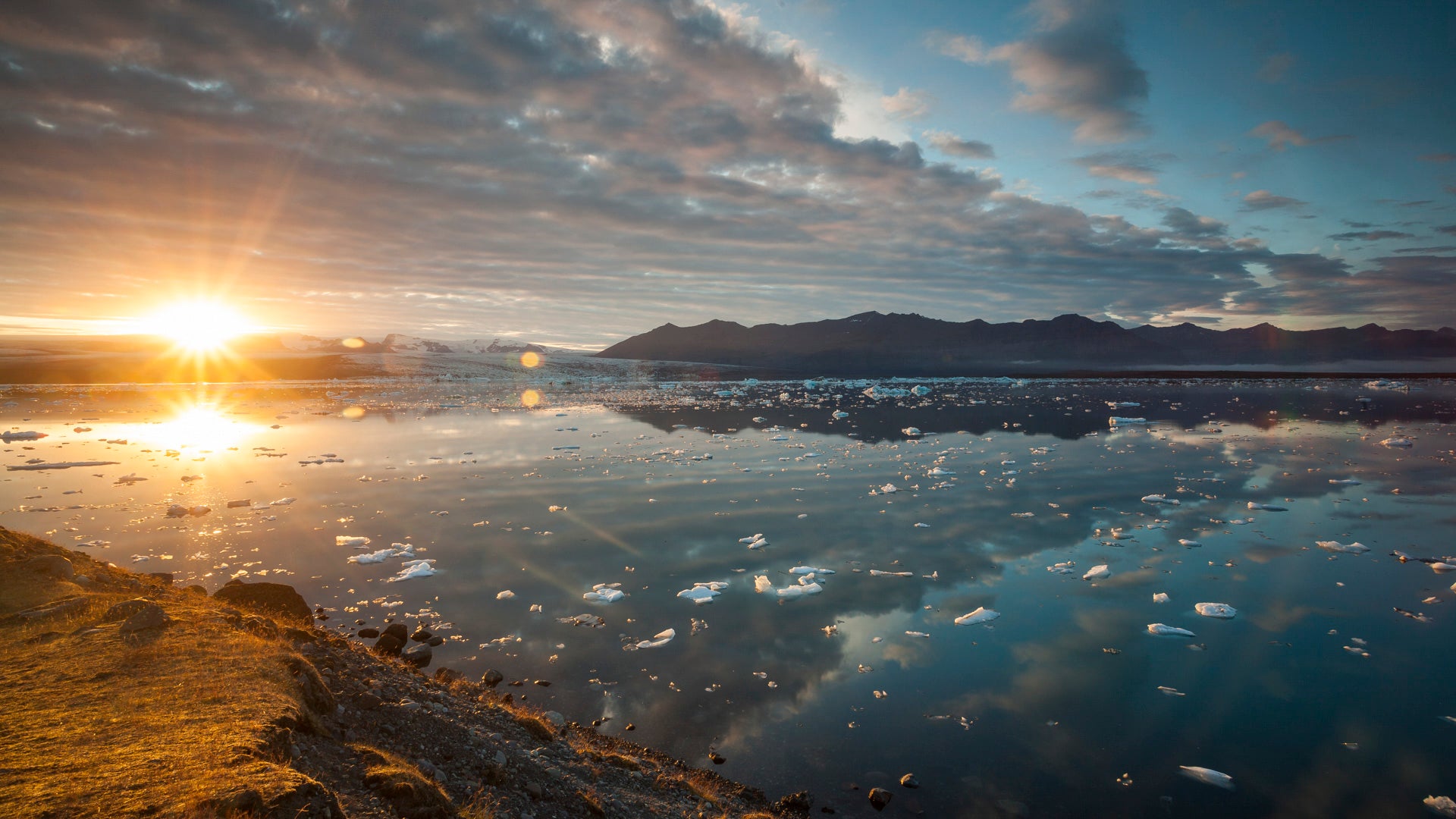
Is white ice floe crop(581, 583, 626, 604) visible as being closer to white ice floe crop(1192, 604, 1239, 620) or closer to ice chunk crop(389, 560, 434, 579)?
ice chunk crop(389, 560, 434, 579)

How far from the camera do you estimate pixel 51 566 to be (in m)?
7.51

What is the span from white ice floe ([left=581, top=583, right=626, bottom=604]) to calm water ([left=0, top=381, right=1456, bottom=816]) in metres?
0.26

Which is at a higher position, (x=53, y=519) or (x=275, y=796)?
(x=275, y=796)

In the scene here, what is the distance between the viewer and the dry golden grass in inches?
139

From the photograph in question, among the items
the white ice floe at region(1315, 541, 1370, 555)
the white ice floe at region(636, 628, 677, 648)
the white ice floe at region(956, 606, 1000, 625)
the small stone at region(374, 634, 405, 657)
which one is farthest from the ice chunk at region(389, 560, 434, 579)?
the white ice floe at region(1315, 541, 1370, 555)

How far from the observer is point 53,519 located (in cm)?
1413

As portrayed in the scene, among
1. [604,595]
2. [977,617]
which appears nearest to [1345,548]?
[977,617]

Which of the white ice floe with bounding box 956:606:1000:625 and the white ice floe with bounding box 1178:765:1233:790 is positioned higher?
the white ice floe with bounding box 956:606:1000:625

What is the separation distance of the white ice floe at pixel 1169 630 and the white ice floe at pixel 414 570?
37.9 ft

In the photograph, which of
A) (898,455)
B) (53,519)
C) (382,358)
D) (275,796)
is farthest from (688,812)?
(382,358)

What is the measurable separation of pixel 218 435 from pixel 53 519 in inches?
677

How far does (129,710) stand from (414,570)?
22.4 feet

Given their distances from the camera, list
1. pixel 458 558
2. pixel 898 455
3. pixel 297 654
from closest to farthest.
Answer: pixel 297 654
pixel 458 558
pixel 898 455

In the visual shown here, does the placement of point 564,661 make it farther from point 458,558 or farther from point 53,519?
point 53,519
